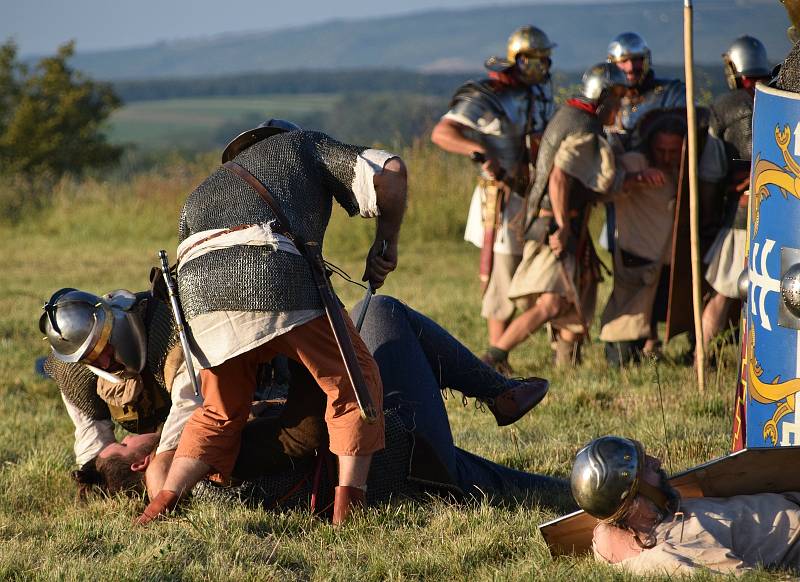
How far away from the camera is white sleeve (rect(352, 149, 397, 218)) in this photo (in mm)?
4113

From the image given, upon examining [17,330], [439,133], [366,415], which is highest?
[439,133]

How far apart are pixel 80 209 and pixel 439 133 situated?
10.9 m

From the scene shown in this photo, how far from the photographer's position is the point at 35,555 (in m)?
3.95

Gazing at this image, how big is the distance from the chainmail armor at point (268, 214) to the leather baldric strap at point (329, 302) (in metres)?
0.02

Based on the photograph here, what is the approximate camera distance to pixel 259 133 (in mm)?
4473

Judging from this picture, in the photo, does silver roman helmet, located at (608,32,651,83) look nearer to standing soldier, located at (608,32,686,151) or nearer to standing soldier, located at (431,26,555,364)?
standing soldier, located at (608,32,686,151)

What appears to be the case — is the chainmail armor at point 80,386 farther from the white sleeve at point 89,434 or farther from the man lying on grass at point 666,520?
the man lying on grass at point 666,520

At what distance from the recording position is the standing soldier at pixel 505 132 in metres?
7.57

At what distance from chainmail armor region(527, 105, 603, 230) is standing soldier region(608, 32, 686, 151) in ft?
1.38

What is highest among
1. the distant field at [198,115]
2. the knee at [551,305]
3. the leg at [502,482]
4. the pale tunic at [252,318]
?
the pale tunic at [252,318]

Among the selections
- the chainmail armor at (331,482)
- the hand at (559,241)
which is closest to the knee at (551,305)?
the hand at (559,241)

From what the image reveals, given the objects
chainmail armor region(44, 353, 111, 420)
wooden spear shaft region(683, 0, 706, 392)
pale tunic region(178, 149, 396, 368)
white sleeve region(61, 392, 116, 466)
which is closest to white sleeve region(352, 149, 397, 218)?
pale tunic region(178, 149, 396, 368)

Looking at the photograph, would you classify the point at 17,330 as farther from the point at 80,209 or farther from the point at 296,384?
the point at 80,209

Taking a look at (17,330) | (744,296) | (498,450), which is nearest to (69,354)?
(498,450)
